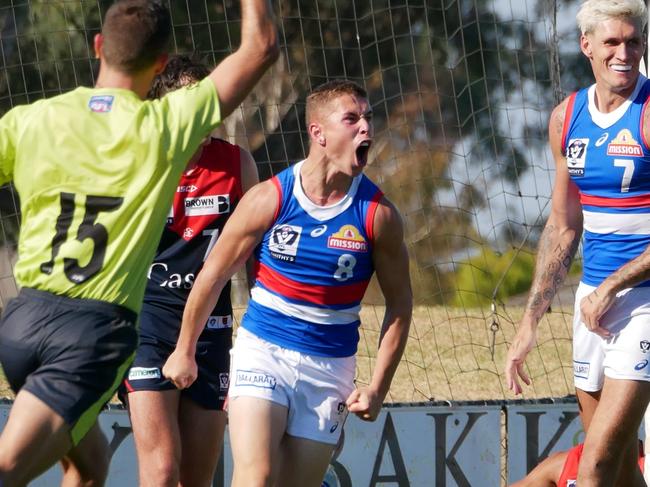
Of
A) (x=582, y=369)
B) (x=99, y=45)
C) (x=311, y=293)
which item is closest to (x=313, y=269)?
(x=311, y=293)

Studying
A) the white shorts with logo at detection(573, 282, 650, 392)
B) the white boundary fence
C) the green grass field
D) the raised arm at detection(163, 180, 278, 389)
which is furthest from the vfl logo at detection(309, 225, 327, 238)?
the green grass field

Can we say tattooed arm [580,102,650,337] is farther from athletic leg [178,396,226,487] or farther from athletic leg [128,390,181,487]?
athletic leg [128,390,181,487]

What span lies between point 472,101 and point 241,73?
20.1 ft

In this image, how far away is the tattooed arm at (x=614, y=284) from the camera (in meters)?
5.04

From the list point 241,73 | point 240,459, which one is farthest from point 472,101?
point 241,73

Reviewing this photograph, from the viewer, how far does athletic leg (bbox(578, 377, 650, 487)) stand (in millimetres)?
5051

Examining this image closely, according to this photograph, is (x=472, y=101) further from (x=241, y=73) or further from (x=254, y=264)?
(x=241, y=73)

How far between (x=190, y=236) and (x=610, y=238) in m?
1.86

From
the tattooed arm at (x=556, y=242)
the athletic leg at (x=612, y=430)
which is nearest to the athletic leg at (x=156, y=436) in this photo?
the tattooed arm at (x=556, y=242)

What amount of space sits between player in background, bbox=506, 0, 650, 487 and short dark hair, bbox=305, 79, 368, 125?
96 cm

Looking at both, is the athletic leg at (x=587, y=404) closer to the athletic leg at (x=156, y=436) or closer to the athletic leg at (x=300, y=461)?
the athletic leg at (x=300, y=461)

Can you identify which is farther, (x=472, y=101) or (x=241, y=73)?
(x=472, y=101)

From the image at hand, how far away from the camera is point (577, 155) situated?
210 inches

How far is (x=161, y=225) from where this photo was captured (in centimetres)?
390
